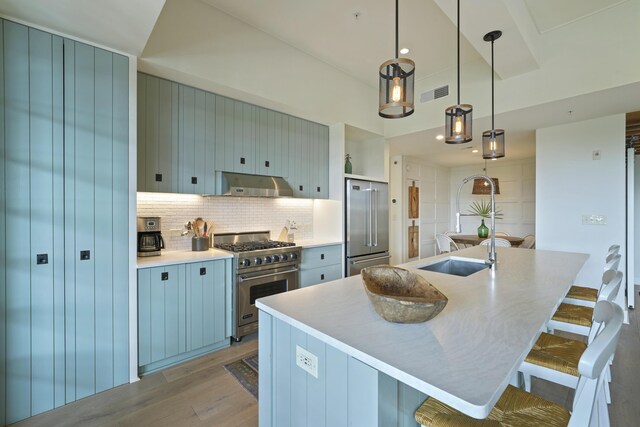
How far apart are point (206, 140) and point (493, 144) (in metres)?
2.81

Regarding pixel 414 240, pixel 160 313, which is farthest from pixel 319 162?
pixel 414 240

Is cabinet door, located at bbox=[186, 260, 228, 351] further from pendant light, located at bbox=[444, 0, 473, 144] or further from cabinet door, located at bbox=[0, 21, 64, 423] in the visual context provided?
pendant light, located at bbox=[444, 0, 473, 144]

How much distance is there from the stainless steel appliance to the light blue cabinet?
2580 millimetres

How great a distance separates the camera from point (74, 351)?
2043mm

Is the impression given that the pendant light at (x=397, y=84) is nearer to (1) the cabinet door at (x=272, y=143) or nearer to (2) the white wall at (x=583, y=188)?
(1) the cabinet door at (x=272, y=143)

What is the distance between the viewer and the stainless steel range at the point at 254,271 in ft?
9.48

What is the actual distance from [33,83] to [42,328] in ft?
5.24

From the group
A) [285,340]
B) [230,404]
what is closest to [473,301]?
[285,340]

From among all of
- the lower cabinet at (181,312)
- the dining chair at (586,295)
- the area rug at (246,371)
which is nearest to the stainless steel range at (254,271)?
the lower cabinet at (181,312)

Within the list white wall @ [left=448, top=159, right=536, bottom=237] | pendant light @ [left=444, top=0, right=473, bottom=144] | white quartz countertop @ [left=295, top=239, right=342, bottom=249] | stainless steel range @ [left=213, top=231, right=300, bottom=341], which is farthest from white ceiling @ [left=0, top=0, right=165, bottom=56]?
white wall @ [left=448, top=159, right=536, bottom=237]

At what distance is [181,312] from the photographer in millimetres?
2533

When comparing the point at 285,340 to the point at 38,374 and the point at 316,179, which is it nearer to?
the point at 38,374

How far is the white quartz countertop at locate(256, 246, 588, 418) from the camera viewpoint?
2.51 ft

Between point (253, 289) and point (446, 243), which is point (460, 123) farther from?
point (446, 243)
